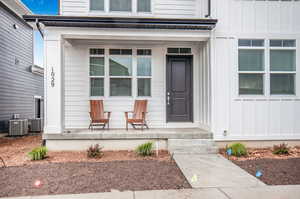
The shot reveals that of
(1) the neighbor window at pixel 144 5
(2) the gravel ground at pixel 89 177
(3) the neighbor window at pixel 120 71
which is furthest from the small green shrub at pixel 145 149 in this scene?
(1) the neighbor window at pixel 144 5

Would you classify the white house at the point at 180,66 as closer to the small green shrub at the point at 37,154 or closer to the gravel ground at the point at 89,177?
the small green shrub at the point at 37,154

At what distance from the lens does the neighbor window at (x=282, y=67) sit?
6.05m

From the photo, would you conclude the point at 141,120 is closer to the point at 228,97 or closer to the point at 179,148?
the point at 179,148

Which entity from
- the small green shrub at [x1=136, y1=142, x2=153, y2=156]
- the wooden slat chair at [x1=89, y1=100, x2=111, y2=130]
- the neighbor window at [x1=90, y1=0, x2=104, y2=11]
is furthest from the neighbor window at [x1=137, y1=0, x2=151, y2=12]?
the small green shrub at [x1=136, y1=142, x2=153, y2=156]

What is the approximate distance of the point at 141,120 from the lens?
6297mm

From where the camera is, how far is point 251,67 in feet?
19.8

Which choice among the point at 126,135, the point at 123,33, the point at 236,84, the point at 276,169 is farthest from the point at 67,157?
the point at 236,84

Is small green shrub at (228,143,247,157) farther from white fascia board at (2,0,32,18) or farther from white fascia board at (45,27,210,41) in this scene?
white fascia board at (2,0,32,18)

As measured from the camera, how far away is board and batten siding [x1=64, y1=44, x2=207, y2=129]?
677cm

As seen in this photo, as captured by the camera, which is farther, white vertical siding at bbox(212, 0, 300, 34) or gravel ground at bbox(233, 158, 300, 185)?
white vertical siding at bbox(212, 0, 300, 34)

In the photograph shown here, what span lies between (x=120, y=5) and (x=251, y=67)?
4612 mm

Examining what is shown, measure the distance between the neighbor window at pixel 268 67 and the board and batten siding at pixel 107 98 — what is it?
149cm

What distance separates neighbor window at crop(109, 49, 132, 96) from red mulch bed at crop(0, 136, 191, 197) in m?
2.24

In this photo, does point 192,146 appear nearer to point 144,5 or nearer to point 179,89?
point 179,89
